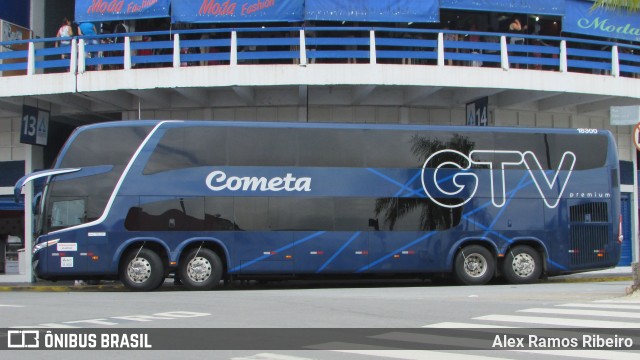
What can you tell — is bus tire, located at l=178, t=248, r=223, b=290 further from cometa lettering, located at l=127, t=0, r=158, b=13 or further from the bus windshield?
cometa lettering, located at l=127, t=0, r=158, b=13

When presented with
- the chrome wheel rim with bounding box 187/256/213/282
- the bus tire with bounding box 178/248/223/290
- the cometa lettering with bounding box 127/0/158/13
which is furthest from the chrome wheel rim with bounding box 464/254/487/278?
the cometa lettering with bounding box 127/0/158/13

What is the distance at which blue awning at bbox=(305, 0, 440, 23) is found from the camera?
1997 cm

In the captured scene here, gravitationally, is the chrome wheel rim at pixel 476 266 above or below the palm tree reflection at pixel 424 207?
below

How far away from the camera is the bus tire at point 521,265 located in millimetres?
17922

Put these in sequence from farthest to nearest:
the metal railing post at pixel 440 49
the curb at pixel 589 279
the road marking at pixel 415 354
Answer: the curb at pixel 589 279, the metal railing post at pixel 440 49, the road marking at pixel 415 354

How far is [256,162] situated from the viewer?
674 inches

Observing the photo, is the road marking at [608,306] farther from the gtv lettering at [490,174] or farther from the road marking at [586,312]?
the gtv lettering at [490,174]

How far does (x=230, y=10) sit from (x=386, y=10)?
4.49 m

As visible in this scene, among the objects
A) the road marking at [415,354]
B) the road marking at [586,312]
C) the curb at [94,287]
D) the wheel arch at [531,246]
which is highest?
the wheel arch at [531,246]

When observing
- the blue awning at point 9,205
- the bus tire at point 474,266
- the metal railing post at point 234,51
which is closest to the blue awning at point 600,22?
the bus tire at point 474,266

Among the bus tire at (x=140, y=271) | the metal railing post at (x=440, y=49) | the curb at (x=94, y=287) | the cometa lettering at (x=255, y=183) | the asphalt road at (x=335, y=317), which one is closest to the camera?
the asphalt road at (x=335, y=317)

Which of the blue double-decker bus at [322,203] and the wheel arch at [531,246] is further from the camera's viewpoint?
the wheel arch at [531,246]

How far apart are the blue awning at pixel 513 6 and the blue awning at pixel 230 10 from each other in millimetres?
4724

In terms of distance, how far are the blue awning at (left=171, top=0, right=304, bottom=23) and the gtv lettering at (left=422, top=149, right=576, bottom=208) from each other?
20.7 feet
